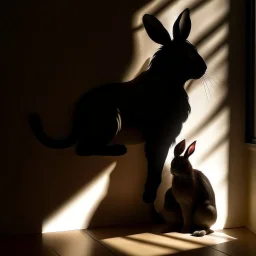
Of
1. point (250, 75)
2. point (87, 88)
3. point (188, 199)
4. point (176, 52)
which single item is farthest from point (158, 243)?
point (250, 75)

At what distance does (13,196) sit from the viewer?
177 cm

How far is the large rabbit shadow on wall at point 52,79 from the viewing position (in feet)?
5.77

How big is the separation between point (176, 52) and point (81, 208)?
0.81 m

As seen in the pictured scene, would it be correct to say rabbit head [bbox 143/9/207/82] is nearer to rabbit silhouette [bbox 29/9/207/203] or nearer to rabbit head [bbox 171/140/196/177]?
rabbit silhouette [bbox 29/9/207/203]

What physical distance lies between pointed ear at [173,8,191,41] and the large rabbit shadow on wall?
211 millimetres

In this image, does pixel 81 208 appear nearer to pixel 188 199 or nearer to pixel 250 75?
pixel 188 199

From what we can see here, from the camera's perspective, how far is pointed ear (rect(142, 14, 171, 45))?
187 cm

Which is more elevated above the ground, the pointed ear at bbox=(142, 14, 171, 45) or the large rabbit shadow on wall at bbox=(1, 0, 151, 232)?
the pointed ear at bbox=(142, 14, 171, 45)

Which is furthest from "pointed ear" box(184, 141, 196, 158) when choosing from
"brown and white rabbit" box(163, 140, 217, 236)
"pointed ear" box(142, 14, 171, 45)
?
"pointed ear" box(142, 14, 171, 45)

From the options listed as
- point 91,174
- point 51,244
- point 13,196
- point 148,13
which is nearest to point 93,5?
point 148,13

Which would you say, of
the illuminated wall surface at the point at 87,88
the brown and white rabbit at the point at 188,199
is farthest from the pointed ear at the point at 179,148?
the illuminated wall surface at the point at 87,88

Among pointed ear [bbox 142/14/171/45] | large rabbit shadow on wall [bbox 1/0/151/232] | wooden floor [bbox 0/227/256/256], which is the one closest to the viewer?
wooden floor [bbox 0/227/256/256]

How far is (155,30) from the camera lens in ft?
6.18

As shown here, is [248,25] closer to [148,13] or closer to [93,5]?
[148,13]
